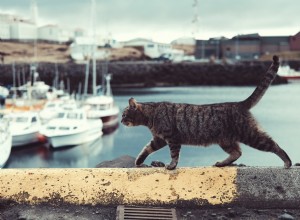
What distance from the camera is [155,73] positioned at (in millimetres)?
78812

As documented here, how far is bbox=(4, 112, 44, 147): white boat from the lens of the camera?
2777cm

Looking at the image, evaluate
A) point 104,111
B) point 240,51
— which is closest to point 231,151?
point 104,111

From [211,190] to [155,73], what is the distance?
74.3 metres

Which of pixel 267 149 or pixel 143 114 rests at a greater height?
pixel 143 114

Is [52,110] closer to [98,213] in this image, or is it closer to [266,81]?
[98,213]

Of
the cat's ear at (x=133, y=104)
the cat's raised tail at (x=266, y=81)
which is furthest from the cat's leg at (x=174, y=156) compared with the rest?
the cat's raised tail at (x=266, y=81)

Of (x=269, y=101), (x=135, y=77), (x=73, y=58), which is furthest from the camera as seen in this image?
(x=135, y=77)

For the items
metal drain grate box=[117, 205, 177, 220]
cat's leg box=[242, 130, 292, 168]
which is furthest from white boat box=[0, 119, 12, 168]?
cat's leg box=[242, 130, 292, 168]

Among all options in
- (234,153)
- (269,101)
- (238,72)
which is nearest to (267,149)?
(234,153)

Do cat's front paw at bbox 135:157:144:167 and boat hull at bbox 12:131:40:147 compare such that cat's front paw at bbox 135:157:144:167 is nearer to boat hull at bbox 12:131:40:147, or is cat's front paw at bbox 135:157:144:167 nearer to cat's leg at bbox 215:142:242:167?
cat's leg at bbox 215:142:242:167

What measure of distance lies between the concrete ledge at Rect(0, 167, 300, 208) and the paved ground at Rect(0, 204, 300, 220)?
0.23 ft

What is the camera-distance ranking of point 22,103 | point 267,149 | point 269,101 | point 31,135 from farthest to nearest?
point 269,101 < point 22,103 < point 31,135 < point 267,149

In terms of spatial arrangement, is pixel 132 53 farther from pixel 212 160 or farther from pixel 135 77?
pixel 212 160

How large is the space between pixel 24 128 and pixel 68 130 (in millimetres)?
2535
